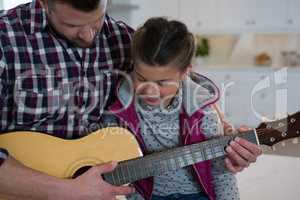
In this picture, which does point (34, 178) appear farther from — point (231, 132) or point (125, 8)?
point (125, 8)

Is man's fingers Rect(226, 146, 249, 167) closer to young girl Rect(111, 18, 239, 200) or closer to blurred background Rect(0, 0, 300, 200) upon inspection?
young girl Rect(111, 18, 239, 200)

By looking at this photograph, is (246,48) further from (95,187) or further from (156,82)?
(95,187)

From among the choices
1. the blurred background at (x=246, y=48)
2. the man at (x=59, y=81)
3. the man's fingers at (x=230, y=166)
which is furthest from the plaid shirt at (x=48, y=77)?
the blurred background at (x=246, y=48)

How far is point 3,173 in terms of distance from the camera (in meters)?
1.07

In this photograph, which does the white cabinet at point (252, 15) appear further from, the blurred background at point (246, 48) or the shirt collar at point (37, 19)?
the shirt collar at point (37, 19)

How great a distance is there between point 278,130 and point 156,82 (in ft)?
1.20

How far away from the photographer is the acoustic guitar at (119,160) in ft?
3.85

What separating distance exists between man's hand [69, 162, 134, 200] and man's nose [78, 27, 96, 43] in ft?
1.12

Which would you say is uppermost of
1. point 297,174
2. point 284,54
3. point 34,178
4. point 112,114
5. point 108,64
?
point 108,64

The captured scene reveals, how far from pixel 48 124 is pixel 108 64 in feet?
0.83

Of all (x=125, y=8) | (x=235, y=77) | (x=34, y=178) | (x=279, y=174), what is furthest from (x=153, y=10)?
(x=34, y=178)

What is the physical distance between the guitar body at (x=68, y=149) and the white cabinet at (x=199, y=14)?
3.21 metres

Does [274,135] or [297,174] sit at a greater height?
[274,135]

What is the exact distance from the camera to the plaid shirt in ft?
3.78
